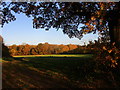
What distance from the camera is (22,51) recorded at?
45.2 meters

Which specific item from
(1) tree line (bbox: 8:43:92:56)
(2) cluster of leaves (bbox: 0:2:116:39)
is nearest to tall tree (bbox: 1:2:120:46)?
(2) cluster of leaves (bbox: 0:2:116:39)

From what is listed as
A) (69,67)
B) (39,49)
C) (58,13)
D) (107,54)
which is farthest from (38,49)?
(107,54)

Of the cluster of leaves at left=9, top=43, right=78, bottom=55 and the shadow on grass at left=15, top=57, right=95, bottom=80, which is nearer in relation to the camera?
the shadow on grass at left=15, top=57, right=95, bottom=80

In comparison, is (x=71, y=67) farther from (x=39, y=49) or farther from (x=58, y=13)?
(x=39, y=49)

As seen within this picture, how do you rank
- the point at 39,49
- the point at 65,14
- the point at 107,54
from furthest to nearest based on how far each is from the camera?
the point at 39,49 < the point at 65,14 < the point at 107,54

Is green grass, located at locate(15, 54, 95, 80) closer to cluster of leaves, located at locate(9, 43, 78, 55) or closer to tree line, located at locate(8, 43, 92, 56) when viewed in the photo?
tree line, located at locate(8, 43, 92, 56)

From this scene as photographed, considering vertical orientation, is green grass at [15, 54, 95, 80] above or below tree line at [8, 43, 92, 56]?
below

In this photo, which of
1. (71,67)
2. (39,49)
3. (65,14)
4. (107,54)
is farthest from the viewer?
(39,49)

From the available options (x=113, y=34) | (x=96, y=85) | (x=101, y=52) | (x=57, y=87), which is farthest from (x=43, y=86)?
(x=113, y=34)

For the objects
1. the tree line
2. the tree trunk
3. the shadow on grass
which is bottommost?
the shadow on grass

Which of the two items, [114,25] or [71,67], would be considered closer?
[114,25]

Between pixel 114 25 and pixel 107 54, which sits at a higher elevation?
pixel 114 25

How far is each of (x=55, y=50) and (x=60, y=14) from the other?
3423 centimetres

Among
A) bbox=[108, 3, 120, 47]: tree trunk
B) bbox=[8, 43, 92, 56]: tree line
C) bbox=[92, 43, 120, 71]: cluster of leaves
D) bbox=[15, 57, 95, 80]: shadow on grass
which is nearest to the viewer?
bbox=[92, 43, 120, 71]: cluster of leaves
